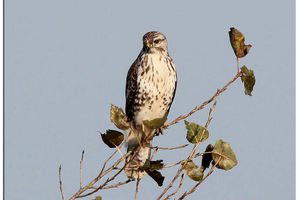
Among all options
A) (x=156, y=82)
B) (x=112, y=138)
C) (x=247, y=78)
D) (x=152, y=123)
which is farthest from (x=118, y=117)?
(x=156, y=82)

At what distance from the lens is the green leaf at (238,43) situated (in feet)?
13.1

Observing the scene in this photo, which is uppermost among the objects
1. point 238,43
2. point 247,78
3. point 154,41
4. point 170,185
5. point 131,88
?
point 154,41

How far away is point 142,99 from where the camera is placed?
725cm

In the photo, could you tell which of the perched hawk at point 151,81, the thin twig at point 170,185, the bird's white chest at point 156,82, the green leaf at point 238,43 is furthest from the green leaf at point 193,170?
the bird's white chest at point 156,82

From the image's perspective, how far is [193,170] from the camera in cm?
383

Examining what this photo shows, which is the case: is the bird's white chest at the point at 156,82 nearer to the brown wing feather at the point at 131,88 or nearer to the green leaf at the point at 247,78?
the brown wing feather at the point at 131,88

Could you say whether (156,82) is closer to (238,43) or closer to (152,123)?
(238,43)

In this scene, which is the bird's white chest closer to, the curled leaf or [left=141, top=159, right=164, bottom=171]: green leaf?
the curled leaf

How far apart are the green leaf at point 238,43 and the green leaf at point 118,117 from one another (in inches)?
34.0

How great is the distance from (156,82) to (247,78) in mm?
3105

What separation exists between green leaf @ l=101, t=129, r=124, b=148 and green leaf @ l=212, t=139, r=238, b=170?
649 mm

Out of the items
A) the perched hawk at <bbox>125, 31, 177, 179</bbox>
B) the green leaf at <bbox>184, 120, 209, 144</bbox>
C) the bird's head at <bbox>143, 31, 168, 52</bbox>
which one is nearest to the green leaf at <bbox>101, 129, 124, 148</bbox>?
the green leaf at <bbox>184, 120, 209, 144</bbox>
